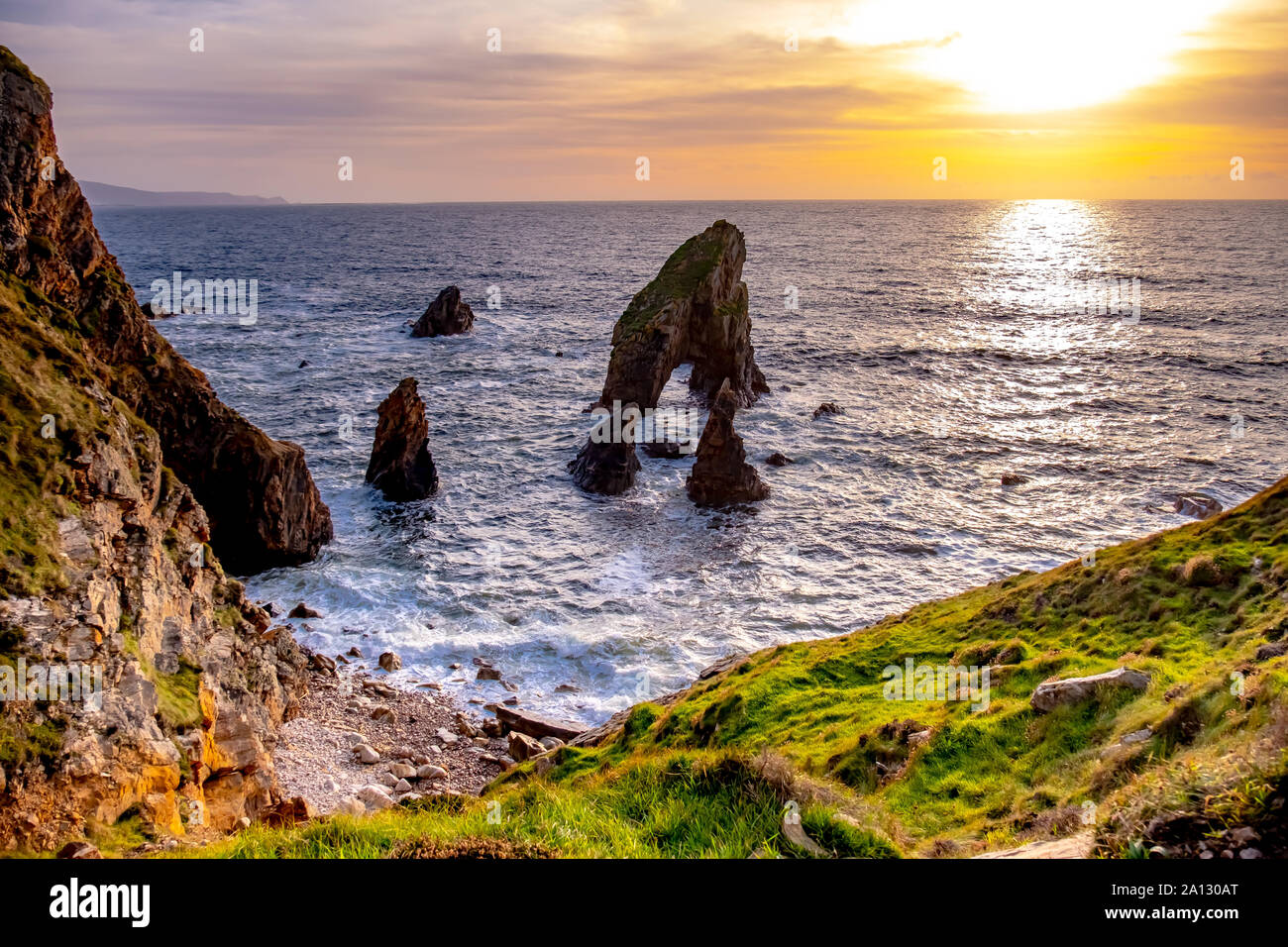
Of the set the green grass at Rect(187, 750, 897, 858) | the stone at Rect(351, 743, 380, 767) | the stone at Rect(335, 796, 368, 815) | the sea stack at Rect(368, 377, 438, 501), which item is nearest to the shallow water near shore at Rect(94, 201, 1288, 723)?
the sea stack at Rect(368, 377, 438, 501)

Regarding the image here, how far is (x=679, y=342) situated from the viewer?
53438mm

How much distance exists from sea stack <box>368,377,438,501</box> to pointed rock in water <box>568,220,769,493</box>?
8713mm

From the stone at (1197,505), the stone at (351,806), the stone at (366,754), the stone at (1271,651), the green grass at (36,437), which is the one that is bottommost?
the stone at (366,754)

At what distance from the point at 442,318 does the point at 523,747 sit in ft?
214

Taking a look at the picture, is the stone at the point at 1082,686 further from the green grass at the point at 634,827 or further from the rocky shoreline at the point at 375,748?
the rocky shoreline at the point at 375,748

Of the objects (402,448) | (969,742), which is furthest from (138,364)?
(969,742)

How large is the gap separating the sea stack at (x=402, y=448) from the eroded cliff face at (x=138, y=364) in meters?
5.73

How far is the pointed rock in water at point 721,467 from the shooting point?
39594 millimetres

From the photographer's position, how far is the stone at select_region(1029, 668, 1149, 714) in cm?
1164

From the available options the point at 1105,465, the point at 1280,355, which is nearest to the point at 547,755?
the point at 1105,465

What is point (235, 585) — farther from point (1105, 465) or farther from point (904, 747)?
point (1105, 465)

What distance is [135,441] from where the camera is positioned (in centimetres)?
1823

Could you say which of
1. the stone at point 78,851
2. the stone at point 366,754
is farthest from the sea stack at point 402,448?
the stone at point 78,851

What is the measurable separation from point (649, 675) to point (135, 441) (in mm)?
16566
